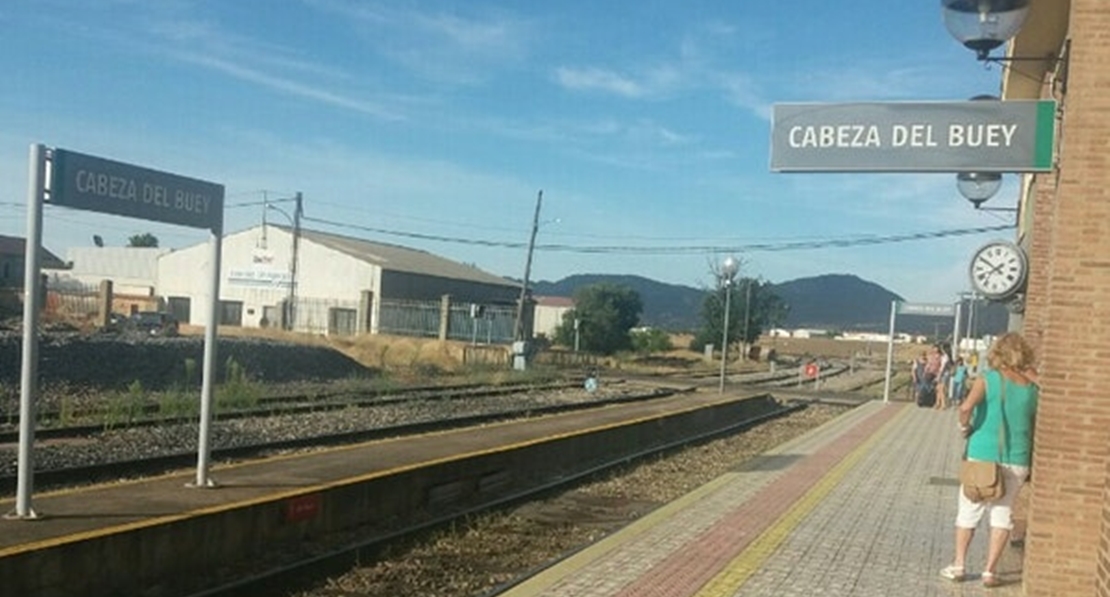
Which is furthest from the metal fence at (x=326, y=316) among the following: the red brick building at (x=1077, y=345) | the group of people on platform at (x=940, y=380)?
the red brick building at (x=1077, y=345)

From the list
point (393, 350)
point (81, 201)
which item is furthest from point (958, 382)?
point (81, 201)

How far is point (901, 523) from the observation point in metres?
10.7

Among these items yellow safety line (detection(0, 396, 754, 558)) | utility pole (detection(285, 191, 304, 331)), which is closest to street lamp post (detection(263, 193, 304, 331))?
utility pole (detection(285, 191, 304, 331))

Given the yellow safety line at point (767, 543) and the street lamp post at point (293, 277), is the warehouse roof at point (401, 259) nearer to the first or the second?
the street lamp post at point (293, 277)

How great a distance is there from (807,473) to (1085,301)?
8426 mm

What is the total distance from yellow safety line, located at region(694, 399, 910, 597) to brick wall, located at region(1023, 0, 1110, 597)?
1907mm

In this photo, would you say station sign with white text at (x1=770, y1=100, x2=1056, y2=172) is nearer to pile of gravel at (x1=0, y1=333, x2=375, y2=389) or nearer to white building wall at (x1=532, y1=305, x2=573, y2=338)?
pile of gravel at (x1=0, y1=333, x2=375, y2=389)

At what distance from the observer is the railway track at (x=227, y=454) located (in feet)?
37.3

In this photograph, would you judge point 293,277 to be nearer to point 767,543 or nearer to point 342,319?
point 342,319

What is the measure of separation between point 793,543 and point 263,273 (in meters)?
55.0

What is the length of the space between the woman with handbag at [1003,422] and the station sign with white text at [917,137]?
5.89 feet

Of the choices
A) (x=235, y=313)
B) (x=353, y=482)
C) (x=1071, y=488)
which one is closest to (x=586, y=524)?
(x=353, y=482)

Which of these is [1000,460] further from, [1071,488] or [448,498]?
[448,498]

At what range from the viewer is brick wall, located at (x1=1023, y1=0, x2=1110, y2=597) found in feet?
20.8
